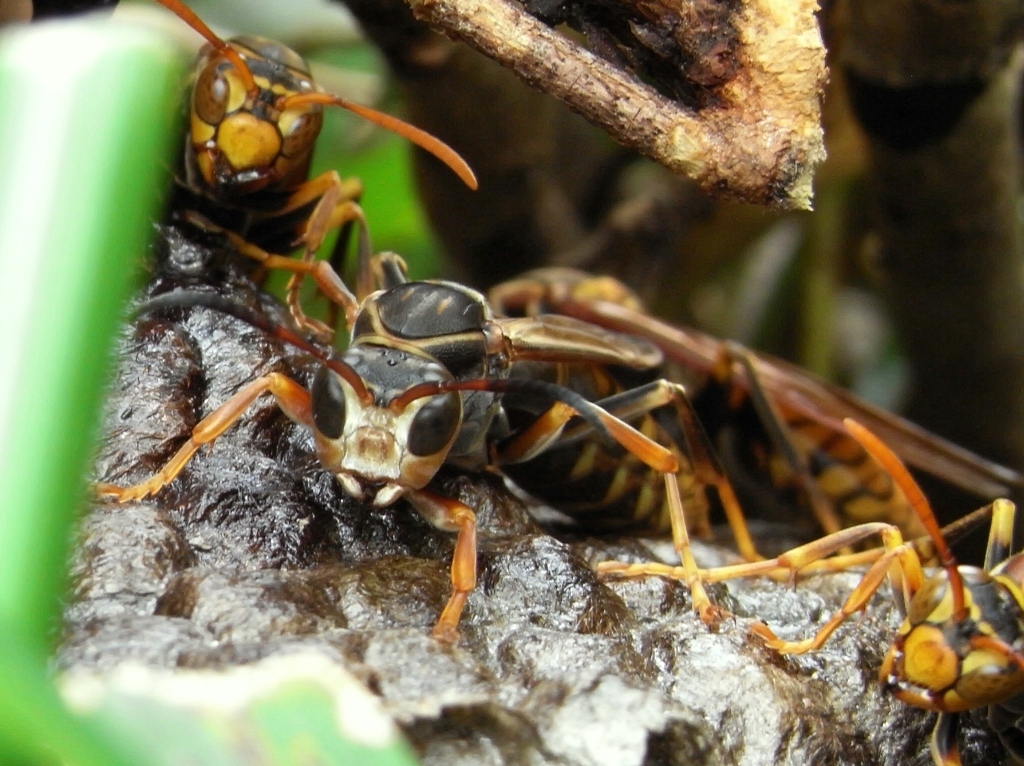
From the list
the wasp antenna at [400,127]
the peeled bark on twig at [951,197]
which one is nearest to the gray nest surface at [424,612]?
the wasp antenna at [400,127]

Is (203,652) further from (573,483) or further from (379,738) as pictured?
(573,483)

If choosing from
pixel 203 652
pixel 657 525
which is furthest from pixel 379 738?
pixel 657 525

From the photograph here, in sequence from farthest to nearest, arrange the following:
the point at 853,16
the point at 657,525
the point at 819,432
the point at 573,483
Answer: the point at 819,432, the point at 853,16, the point at 657,525, the point at 573,483

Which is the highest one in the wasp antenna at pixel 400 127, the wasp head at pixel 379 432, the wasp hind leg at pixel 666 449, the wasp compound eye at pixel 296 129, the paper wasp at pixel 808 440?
the wasp antenna at pixel 400 127

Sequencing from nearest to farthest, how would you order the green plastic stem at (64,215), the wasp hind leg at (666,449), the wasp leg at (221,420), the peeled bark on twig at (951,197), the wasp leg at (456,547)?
the green plastic stem at (64,215) < the wasp leg at (456,547) < the wasp leg at (221,420) < the wasp hind leg at (666,449) < the peeled bark on twig at (951,197)

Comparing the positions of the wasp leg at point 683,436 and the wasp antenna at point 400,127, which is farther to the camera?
the wasp leg at point 683,436

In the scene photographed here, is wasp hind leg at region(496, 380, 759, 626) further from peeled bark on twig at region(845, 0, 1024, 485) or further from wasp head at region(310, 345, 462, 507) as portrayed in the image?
peeled bark on twig at region(845, 0, 1024, 485)

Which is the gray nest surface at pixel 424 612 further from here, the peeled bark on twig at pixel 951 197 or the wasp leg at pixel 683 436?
the peeled bark on twig at pixel 951 197
